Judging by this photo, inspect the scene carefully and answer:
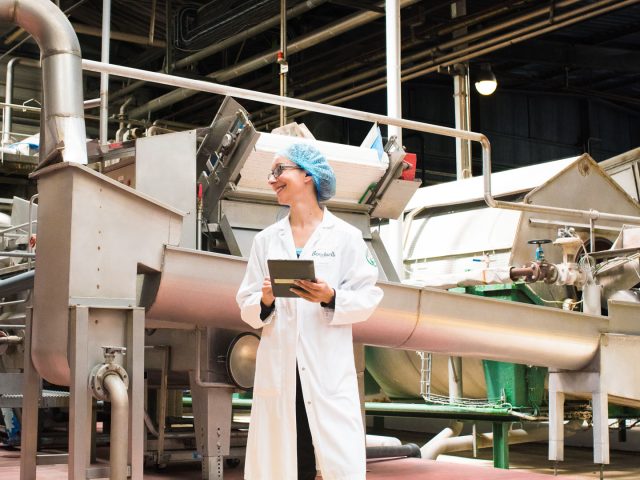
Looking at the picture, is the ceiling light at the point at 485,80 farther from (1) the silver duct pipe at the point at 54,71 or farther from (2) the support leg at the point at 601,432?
(1) the silver duct pipe at the point at 54,71

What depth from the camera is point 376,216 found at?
192 inches

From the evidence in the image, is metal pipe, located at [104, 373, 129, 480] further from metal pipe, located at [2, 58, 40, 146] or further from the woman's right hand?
metal pipe, located at [2, 58, 40, 146]

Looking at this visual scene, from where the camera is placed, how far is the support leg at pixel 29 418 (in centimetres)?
331

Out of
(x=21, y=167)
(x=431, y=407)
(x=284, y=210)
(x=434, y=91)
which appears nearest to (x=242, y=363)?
(x=284, y=210)

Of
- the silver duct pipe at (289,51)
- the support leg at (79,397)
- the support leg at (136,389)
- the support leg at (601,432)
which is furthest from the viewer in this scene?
the silver duct pipe at (289,51)

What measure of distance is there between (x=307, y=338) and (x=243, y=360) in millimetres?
1572

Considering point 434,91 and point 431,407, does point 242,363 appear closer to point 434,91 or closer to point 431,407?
point 431,407

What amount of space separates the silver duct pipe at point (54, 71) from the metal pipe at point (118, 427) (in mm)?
897

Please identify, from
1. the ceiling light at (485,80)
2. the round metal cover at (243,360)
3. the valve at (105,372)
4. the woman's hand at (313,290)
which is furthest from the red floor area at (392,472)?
the ceiling light at (485,80)

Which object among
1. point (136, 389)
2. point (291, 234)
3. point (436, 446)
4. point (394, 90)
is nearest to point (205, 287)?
point (136, 389)

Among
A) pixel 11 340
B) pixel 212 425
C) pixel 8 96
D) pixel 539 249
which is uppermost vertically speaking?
pixel 8 96

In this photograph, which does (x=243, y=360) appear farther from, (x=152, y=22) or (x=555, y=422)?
(x=152, y=22)

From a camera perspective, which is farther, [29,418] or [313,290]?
[29,418]

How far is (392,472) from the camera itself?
464cm
